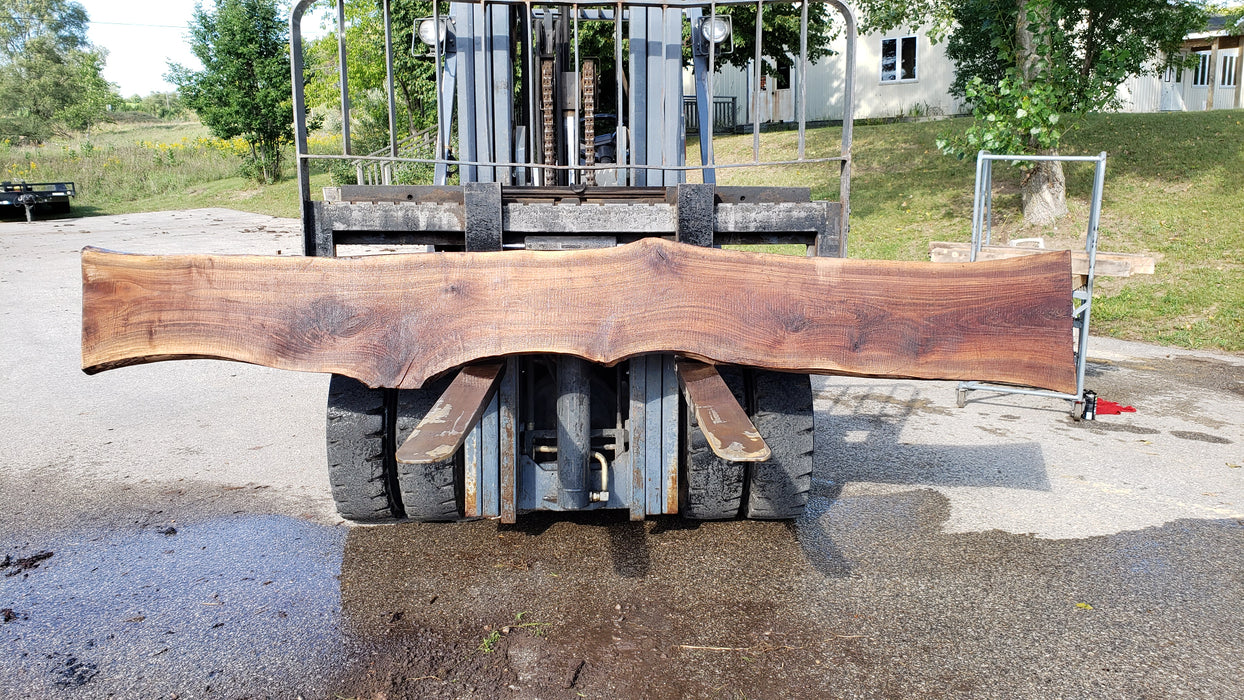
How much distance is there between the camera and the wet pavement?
3090 mm

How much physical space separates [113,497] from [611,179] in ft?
11.9

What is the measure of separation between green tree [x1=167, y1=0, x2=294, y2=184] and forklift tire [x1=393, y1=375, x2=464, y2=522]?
26.5m

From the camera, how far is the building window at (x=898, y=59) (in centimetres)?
2903

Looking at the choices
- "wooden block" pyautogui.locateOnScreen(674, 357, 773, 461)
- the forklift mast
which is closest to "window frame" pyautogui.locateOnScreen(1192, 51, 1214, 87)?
the forklift mast

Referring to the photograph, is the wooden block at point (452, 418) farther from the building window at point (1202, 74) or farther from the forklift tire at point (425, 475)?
the building window at point (1202, 74)

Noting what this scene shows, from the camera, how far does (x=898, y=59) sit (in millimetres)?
29062

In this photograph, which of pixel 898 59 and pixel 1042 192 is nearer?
pixel 1042 192

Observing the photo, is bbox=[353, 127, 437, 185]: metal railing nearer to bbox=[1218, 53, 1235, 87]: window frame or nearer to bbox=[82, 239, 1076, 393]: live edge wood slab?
bbox=[82, 239, 1076, 393]: live edge wood slab

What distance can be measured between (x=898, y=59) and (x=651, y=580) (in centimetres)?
2871

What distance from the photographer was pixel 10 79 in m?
55.4

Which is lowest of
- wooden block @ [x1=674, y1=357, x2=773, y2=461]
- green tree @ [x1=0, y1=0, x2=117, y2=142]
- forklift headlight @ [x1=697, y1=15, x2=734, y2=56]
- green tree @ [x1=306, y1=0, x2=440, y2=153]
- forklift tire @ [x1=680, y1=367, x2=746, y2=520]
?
forklift tire @ [x1=680, y1=367, x2=746, y2=520]

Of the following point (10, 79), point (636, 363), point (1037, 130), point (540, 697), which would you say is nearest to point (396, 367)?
point (636, 363)

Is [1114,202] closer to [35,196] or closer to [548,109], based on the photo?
[548,109]

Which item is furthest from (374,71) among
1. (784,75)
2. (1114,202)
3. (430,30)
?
(430,30)
